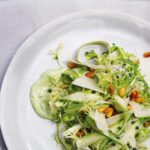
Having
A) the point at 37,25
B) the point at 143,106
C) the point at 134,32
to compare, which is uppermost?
the point at 37,25

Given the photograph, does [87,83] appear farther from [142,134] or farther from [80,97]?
[142,134]

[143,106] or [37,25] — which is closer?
[143,106]

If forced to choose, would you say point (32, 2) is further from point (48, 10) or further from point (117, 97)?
point (117, 97)

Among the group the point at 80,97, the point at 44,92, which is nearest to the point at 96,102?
the point at 80,97

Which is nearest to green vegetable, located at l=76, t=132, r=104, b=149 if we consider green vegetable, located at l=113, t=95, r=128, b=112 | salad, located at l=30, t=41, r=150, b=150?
salad, located at l=30, t=41, r=150, b=150

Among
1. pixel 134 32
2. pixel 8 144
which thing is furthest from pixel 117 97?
pixel 8 144

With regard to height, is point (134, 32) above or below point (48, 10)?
below

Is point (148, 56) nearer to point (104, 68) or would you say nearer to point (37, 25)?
point (104, 68)
